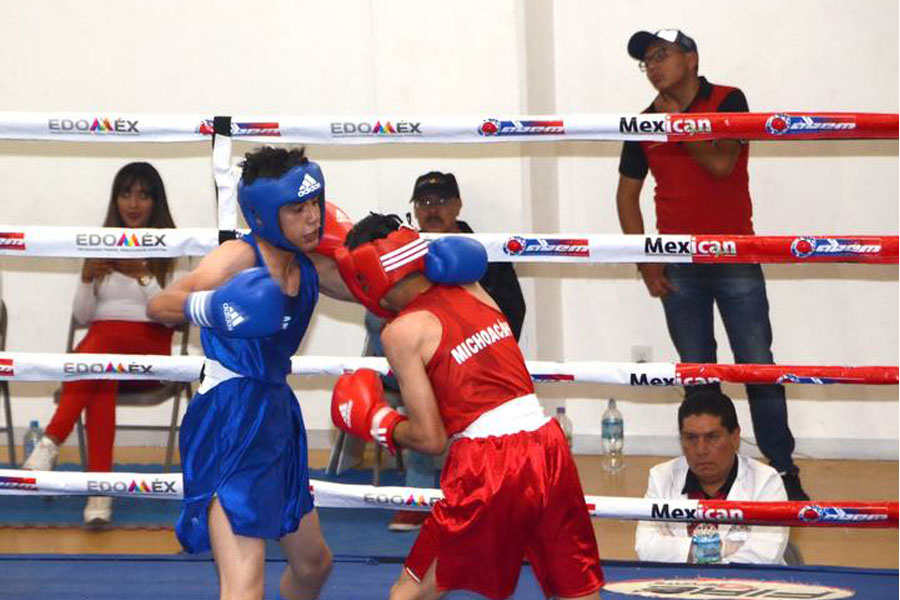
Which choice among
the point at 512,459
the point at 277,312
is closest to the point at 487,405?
the point at 512,459

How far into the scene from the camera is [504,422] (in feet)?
10.3

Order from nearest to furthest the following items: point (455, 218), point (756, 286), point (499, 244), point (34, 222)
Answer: point (499, 244) < point (756, 286) < point (455, 218) < point (34, 222)

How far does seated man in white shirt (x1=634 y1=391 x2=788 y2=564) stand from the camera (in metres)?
4.10

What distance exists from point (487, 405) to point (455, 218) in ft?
7.44

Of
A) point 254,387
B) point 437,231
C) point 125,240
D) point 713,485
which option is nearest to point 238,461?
point 254,387

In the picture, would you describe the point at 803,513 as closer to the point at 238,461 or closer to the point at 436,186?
the point at 238,461

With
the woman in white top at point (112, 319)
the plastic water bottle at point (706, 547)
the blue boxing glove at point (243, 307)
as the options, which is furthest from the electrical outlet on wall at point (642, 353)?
the blue boxing glove at point (243, 307)

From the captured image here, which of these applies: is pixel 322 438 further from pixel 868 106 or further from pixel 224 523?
pixel 224 523

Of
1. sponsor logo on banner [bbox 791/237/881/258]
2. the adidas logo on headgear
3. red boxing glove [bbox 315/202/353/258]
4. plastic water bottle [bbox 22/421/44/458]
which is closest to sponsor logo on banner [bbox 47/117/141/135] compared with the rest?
red boxing glove [bbox 315/202/353/258]

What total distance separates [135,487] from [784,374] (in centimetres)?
169

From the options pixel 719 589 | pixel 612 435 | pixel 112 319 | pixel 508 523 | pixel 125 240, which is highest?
pixel 125 240

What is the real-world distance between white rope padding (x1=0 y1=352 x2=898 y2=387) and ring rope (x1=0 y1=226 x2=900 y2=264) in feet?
0.89

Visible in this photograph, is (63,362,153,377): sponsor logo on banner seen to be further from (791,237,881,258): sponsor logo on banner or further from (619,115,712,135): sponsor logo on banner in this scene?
(791,237,881,258): sponsor logo on banner

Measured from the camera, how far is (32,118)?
12.4 feet
